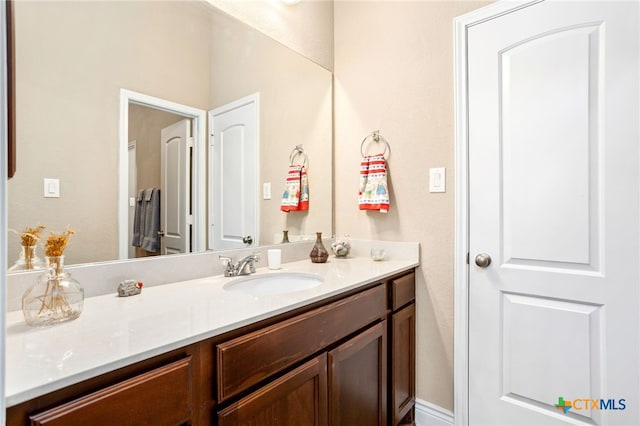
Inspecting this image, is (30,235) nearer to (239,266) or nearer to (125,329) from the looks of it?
(125,329)

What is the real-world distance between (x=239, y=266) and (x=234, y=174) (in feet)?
1.46

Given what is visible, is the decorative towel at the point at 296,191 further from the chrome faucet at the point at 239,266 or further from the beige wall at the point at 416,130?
the chrome faucet at the point at 239,266

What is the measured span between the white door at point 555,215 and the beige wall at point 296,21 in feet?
2.91

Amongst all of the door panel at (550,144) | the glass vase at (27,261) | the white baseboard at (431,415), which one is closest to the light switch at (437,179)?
the door panel at (550,144)

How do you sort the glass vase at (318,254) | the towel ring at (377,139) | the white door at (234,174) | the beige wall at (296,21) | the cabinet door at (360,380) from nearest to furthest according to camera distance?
the cabinet door at (360,380) → the white door at (234,174) → the beige wall at (296,21) → the glass vase at (318,254) → the towel ring at (377,139)

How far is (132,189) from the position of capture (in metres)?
1.20

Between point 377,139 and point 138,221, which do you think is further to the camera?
point 377,139

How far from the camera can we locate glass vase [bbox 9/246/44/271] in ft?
3.10

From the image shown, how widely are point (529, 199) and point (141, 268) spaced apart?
63.1 inches

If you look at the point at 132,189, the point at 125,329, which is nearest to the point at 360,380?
the point at 125,329

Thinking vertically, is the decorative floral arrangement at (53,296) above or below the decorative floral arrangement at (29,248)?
below

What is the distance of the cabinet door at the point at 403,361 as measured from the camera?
1.50m

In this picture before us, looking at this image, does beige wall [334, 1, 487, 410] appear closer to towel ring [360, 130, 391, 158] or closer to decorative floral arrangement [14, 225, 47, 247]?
towel ring [360, 130, 391, 158]

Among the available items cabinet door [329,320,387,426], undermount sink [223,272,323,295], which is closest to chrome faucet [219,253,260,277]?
undermount sink [223,272,323,295]
